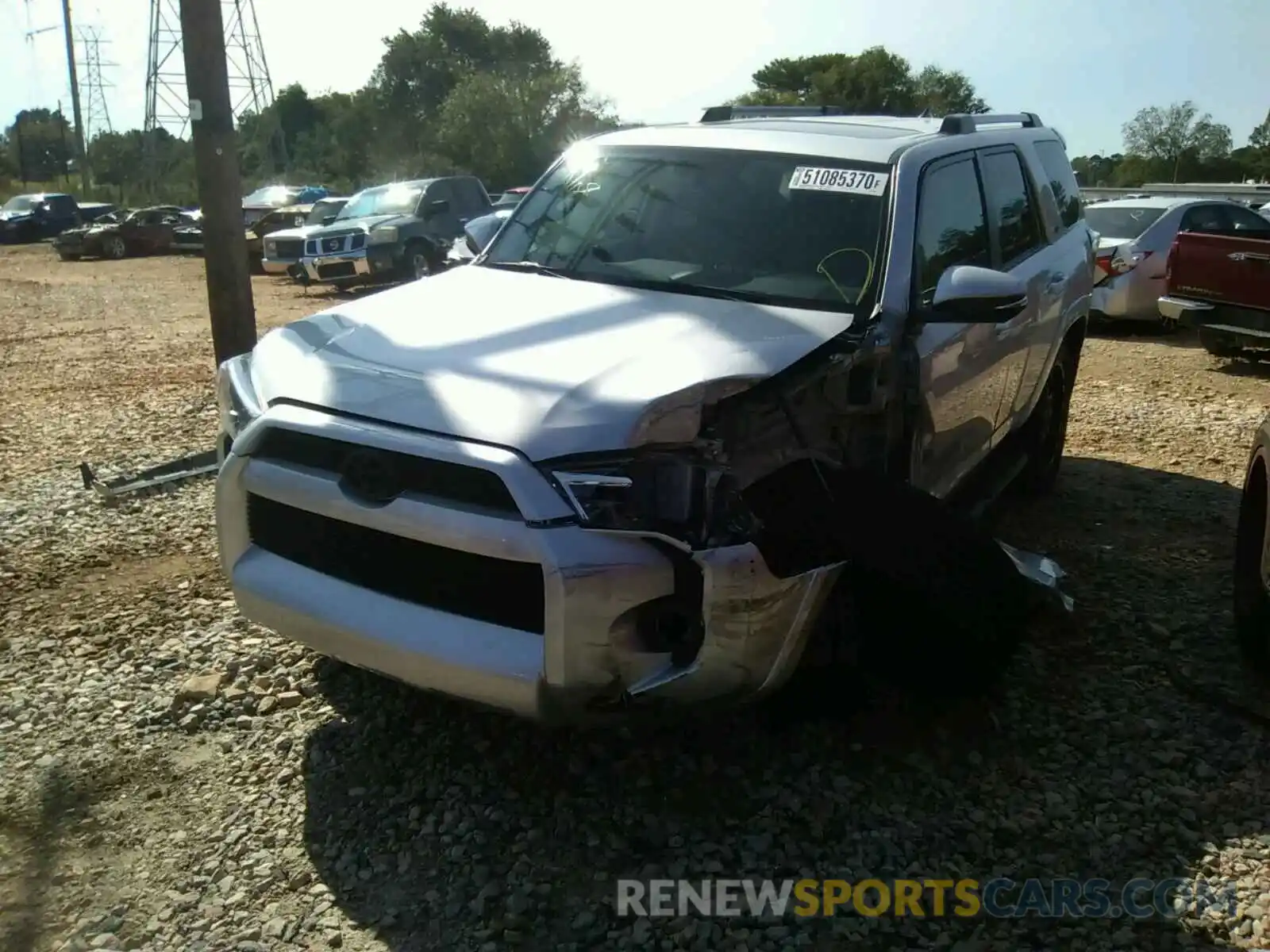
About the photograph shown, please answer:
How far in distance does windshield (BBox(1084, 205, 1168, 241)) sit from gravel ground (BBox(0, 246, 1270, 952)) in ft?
28.1

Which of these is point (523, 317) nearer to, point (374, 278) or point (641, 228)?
point (641, 228)

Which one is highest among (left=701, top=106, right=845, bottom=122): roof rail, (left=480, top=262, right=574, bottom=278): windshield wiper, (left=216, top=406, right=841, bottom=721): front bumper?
(left=701, top=106, right=845, bottom=122): roof rail

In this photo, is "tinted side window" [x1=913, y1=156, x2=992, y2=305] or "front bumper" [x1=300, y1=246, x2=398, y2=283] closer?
"tinted side window" [x1=913, y1=156, x2=992, y2=305]

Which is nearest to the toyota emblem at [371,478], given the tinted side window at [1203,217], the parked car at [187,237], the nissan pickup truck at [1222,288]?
the nissan pickup truck at [1222,288]

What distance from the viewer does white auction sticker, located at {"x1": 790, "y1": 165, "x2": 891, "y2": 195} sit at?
156 inches

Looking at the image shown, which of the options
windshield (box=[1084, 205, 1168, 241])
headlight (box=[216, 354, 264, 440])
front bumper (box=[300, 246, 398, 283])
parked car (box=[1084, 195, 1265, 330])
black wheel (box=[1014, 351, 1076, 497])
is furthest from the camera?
front bumper (box=[300, 246, 398, 283])

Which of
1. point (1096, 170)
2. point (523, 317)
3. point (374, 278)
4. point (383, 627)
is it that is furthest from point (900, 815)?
point (1096, 170)

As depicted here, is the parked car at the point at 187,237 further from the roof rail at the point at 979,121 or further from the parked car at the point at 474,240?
the roof rail at the point at 979,121

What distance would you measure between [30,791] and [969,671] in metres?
2.83

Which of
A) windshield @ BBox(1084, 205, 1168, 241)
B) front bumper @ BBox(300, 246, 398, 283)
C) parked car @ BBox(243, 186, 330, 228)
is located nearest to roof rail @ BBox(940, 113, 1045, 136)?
windshield @ BBox(1084, 205, 1168, 241)

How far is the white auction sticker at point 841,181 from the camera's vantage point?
3.95m

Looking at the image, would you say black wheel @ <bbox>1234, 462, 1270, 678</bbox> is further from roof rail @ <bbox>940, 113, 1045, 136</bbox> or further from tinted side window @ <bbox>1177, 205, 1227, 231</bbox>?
tinted side window @ <bbox>1177, 205, 1227, 231</bbox>

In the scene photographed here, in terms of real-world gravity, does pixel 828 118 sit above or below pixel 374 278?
above

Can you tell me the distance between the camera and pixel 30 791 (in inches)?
129
